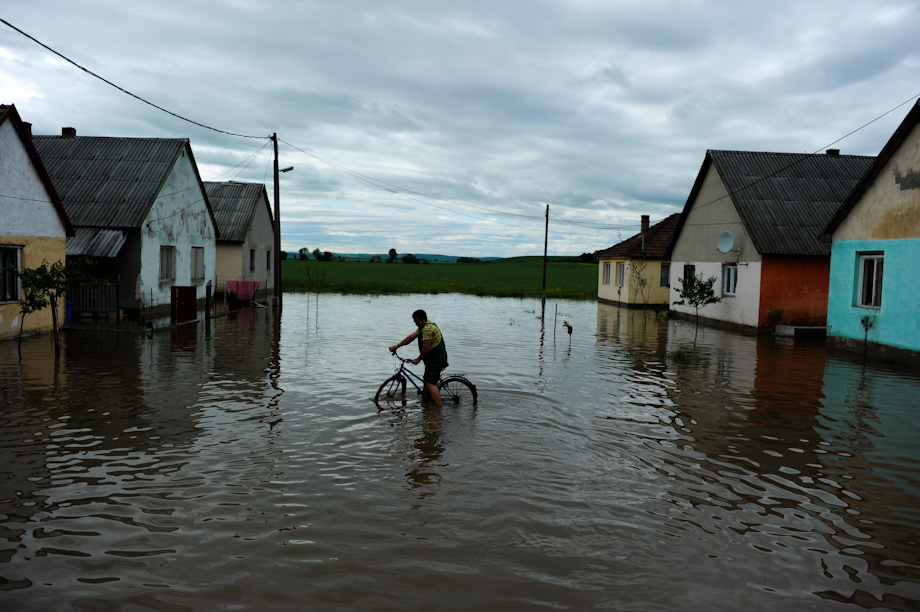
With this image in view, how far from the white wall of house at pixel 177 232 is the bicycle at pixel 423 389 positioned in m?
15.3

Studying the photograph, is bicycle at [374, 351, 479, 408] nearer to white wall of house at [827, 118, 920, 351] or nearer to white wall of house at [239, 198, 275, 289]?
white wall of house at [827, 118, 920, 351]

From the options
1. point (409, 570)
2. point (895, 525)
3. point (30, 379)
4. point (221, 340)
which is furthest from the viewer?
point (221, 340)

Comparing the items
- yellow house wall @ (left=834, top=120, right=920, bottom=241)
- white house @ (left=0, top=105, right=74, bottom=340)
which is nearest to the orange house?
yellow house wall @ (left=834, top=120, right=920, bottom=241)

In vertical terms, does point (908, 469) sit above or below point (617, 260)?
below

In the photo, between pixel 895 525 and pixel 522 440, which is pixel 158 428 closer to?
pixel 522 440

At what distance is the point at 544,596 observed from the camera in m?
4.64

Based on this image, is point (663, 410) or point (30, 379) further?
point (30, 379)

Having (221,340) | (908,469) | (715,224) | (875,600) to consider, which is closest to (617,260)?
(715,224)

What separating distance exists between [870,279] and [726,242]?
7.18 m

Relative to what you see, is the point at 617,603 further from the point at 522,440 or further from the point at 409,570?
the point at 522,440

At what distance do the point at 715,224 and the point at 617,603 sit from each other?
25.4 meters

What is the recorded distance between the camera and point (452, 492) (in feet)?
21.7

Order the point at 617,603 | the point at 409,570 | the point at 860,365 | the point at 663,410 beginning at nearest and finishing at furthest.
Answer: the point at 617,603
the point at 409,570
the point at 663,410
the point at 860,365

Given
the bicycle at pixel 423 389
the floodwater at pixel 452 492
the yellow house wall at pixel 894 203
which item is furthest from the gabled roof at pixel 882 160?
the bicycle at pixel 423 389
